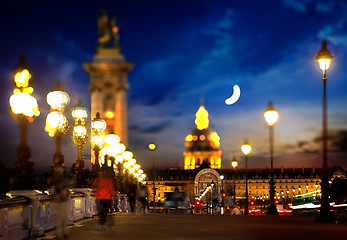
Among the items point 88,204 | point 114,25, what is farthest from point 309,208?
point 114,25

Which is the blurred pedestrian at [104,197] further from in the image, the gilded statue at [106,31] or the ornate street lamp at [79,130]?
the gilded statue at [106,31]

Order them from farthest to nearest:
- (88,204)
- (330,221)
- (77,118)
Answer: (77,118) → (88,204) → (330,221)

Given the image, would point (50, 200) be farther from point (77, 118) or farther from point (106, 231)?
point (77, 118)

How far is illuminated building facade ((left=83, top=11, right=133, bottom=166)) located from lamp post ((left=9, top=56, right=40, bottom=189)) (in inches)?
4660

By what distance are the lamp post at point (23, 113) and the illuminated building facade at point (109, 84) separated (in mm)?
118373

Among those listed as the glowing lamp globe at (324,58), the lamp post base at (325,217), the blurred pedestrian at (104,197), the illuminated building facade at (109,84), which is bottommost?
the lamp post base at (325,217)

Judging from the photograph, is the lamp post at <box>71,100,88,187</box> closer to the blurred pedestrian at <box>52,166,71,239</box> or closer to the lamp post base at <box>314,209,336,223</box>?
the lamp post base at <box>314,209,336,223</box>

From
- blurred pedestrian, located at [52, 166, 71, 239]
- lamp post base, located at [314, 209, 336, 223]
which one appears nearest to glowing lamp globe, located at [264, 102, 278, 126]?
lamp post base, located at [314, 209, 336, 223]

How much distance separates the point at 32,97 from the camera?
19.3m

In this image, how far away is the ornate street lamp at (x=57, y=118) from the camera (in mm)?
23469

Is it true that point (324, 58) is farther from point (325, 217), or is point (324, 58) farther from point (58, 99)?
point (58, 99)

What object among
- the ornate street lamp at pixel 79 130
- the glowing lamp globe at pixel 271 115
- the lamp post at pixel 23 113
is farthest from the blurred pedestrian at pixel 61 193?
the glowing lamp globe at pixel 271 115

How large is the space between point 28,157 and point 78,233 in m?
2.83

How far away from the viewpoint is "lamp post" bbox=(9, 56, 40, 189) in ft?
55.4
